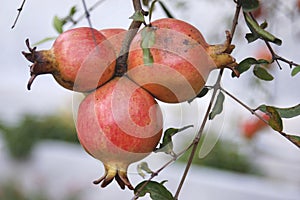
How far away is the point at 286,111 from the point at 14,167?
2.77 m

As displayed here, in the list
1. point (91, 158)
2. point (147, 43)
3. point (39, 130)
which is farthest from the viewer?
point (39, 130)

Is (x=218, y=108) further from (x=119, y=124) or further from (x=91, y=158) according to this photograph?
(x=91, y=158)

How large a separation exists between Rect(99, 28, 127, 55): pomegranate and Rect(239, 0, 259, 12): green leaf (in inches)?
3.2

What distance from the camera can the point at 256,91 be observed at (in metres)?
0.92

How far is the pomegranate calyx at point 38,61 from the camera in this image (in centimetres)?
32

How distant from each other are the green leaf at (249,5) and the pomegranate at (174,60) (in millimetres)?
34

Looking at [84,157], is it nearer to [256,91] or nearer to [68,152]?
[68,152]

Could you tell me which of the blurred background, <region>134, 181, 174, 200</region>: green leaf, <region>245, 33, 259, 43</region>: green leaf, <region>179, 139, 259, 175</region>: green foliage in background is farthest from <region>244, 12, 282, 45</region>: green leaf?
<region>179, 139, 259, 175</region>: green foliage in background

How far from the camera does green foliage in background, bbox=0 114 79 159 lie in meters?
3.12

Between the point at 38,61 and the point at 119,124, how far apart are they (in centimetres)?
6

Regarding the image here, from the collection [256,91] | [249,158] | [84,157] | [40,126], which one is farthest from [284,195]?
[256,91]

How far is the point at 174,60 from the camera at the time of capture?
32cm

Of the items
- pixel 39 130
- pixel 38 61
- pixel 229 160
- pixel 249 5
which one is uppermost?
pixel 249 5

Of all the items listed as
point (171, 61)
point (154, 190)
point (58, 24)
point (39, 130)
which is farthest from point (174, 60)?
point (39, 130)
